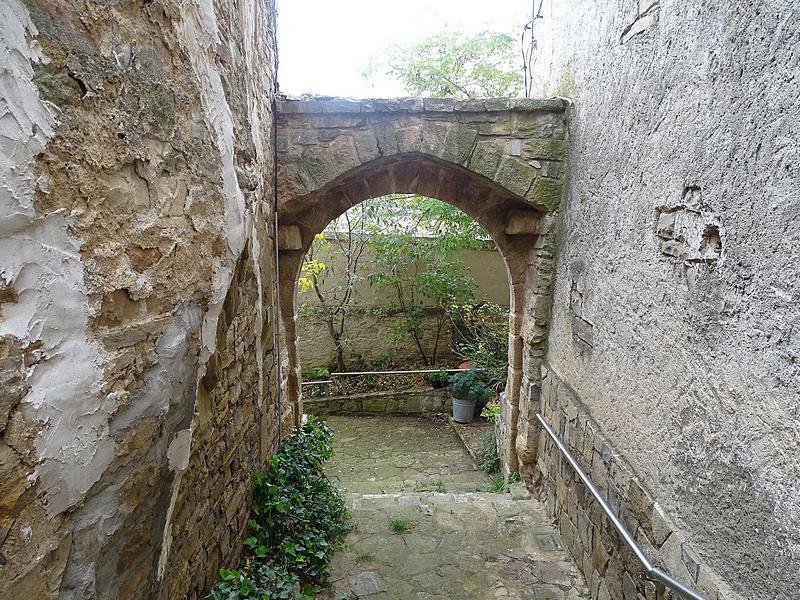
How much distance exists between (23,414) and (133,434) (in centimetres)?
35

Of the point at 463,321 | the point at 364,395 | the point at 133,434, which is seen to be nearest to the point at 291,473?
the point at 133,434

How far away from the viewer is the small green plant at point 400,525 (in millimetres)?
3223

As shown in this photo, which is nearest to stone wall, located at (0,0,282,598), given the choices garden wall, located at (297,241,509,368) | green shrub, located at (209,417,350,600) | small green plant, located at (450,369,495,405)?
green shrub, located at (209,417,350,600)

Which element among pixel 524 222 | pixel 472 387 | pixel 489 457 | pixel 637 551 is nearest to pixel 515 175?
pixel 524 222

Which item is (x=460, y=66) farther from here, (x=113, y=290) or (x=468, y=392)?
(x=113, y=290)

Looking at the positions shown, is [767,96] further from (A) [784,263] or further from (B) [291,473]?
(B) [291,473]

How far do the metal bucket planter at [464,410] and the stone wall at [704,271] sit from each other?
3.83 meters

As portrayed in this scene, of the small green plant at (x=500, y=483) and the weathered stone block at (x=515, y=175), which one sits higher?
the weathered stone block at (x=515, y=175)

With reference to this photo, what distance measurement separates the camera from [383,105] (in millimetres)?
3062

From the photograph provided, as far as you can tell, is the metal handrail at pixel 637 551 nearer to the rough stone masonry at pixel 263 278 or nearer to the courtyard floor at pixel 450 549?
the rough stone masonry at pixel 263 278

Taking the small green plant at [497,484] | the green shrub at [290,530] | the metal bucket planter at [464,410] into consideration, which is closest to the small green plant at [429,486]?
the small green plant at [497,484]

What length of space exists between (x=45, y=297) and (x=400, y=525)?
2830 millimetres

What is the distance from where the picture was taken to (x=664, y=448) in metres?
1.87

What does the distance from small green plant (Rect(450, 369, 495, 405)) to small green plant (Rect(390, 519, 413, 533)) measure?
10.3 ft
